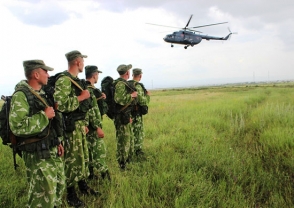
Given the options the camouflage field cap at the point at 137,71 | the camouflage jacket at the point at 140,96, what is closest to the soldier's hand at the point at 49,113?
the camouflage jacket at the point at 140,96

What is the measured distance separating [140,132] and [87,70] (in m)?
1.96

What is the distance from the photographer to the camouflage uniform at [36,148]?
6.64 feet

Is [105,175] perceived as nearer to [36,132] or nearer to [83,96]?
[83,96]

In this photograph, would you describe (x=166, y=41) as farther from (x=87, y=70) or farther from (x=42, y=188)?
(x=42, y=188)

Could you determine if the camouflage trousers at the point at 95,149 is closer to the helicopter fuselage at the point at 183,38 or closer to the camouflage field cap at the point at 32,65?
the camouflage field cap at the point at 32,65

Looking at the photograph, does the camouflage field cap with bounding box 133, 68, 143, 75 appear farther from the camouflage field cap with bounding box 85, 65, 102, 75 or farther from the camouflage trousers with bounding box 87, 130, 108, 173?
the camouflage trousers with bounding box 87, 130, 108, 173

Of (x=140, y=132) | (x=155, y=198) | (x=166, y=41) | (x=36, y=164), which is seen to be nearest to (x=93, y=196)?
(x=155, y=198)

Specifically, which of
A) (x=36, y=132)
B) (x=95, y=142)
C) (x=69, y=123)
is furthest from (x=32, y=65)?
(x=95, y=142)

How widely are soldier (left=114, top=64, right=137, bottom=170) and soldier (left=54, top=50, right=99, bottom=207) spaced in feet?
3.62

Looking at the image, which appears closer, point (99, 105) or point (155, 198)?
point (155, 198)

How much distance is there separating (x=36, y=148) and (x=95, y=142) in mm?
1519

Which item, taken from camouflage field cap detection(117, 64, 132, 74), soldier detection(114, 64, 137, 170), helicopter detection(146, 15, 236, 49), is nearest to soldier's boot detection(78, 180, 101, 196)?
soldier detection(114, 64, 137, 170)

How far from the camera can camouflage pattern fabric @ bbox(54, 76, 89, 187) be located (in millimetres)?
2754

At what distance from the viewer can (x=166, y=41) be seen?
19.6 meters
